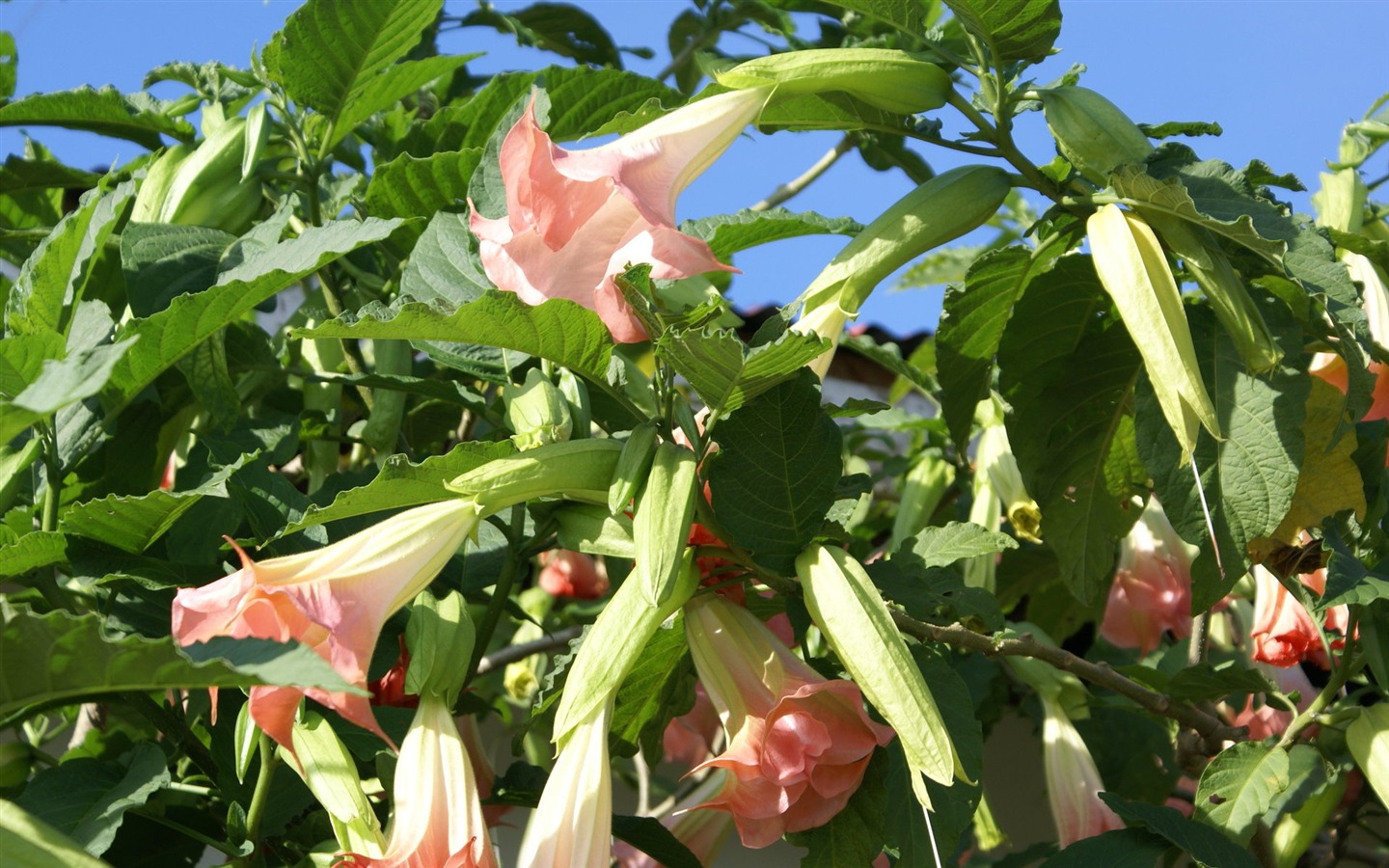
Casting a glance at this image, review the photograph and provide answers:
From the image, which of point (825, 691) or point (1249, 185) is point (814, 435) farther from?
point (1249, 185)

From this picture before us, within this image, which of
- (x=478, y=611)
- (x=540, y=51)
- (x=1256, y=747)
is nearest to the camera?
(x=1256, y=747)

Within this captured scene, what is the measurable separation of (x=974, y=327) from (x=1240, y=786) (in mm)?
453

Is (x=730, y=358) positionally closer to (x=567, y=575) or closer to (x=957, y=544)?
(x=957, y=544)

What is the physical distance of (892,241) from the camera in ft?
3.09

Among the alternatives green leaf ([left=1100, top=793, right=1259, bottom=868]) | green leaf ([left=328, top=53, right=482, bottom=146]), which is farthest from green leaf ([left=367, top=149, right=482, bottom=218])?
green leaf ([left=1100, top=793, right=1259, bottom=868])

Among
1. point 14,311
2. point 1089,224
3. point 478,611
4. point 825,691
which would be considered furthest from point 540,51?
point 825,691

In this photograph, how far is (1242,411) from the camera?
3.33ft

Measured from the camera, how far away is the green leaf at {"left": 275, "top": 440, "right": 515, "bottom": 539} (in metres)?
0.82

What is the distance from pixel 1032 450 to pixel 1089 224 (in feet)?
1.07

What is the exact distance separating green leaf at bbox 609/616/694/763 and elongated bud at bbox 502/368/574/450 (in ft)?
0.61

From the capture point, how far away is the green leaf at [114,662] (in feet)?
2.01

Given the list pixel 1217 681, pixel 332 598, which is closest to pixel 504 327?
pixel 332 598

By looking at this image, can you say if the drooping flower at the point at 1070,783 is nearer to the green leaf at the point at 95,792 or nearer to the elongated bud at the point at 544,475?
the elongated bud at the point at 544,475

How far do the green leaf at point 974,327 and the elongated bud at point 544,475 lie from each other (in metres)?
0.38
